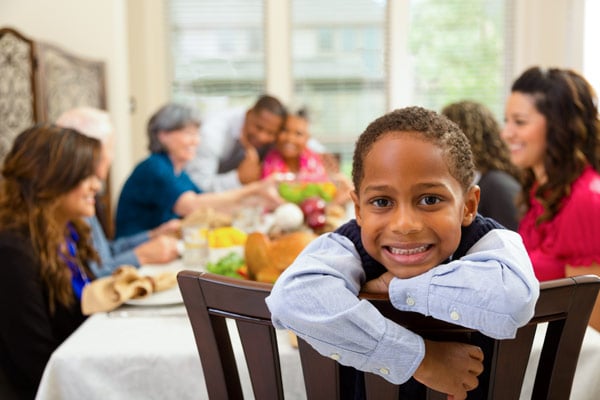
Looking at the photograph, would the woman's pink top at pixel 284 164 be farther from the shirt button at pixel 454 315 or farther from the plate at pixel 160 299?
the shirt button at pixel 454 315

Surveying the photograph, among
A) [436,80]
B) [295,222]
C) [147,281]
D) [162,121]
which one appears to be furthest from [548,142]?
[436,80]

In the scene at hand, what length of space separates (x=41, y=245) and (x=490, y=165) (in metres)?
1.54

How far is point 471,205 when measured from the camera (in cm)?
93

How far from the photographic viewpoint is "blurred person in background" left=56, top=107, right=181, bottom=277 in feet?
6.86

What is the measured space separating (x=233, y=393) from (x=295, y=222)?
1.48m

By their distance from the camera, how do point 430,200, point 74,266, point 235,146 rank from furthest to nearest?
point 235,146 < point 74,266 < point 430,200

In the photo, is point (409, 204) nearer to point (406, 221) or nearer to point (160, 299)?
point (406, 221)

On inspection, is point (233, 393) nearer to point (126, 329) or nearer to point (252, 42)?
point (126, 329)

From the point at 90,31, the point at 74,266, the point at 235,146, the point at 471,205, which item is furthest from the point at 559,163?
the point at 90,31

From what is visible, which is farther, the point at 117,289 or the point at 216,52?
the point at 216,52

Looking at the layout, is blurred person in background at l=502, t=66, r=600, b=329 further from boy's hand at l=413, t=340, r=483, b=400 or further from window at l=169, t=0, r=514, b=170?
window at l=169, t=0, r=514, b=170

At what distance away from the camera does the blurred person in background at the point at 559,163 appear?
164 cm

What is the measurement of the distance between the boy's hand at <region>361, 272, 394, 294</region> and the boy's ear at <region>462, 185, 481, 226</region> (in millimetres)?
139


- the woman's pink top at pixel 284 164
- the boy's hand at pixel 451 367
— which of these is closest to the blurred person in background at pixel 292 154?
the woman's pink top at pixel 284 164
